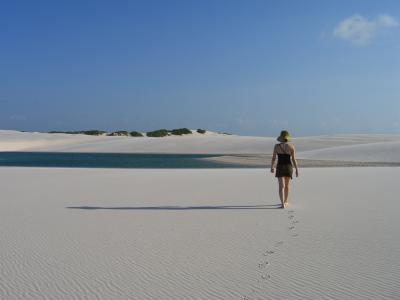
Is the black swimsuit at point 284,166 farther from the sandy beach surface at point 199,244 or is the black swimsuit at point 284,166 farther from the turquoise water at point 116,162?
the turquoise water at point 116,162

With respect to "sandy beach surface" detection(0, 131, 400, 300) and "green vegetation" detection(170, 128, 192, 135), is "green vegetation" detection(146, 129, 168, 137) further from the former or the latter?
"sandy beach surface" detection(0, 131, 400, 300)

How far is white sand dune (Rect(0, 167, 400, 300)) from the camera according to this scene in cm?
484

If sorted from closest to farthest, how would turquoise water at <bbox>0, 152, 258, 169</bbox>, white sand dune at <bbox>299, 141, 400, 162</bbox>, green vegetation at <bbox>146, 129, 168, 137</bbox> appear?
turquoise water at <bbox>0, 152, 258, 169</bbox>
white sand dune at <bbox>299, 141, 400, 162</bbox>
green vegetation at <bbox>146, 129, 168, 137</bbox>

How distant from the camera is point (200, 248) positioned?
21.5ft

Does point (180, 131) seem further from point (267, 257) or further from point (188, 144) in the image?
point (267, 257)

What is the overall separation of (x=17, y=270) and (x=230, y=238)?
9.96 ft

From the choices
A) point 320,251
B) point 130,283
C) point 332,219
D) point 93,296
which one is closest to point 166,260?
point 130,283

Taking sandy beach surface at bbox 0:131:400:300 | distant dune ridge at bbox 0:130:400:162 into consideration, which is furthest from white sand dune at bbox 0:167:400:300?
distant dune ridge at bbox 0:130:400:162

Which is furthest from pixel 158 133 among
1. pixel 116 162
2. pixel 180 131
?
pixel 116 162

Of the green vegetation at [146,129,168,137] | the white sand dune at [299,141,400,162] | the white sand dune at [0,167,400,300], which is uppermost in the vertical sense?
the green vegetation at [146,129,168,137]

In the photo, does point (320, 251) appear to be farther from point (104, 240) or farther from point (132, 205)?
point (132, 205)

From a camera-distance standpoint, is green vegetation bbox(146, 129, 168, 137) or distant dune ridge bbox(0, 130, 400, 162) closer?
distant dune ridge bbox(0, 130, 400, 162)

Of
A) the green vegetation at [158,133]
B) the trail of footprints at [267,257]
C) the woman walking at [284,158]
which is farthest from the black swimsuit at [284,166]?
the green vegetation at [158,133]

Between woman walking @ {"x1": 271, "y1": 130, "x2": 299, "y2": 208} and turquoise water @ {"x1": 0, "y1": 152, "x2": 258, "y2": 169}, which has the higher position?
woman walking @ {"x1": 271, "y1": 130, "x2": 299, "y2": 208}
